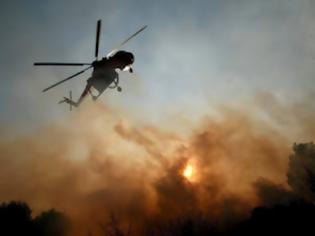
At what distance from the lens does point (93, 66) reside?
24.7 metres

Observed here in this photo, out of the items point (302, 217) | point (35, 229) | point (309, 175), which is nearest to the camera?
point (302, 217)

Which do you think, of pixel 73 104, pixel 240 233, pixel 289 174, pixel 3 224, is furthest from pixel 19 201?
pixel 289 174

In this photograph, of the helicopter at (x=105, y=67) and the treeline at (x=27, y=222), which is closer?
the helicopter at (x=105, y=67)

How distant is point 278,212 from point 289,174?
30.8 metres

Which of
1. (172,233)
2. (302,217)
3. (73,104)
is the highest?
(73,104)

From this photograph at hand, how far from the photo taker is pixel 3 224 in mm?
54156

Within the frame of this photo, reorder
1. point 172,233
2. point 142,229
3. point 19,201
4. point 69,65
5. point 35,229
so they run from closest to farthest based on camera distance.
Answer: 1. point 69,65
2. point 172,233
3. point 35,229
4. point 19,201
5. point 142,229

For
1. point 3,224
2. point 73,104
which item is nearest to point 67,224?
point 3,224

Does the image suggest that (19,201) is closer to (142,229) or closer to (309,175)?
(142,229)

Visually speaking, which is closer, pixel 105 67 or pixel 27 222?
pixel 105 67

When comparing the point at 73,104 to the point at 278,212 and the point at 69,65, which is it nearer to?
the point at 69,65

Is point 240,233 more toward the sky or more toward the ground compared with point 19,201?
more toward the ground

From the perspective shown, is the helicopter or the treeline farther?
the treeline

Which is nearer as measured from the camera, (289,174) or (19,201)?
(19,201)
